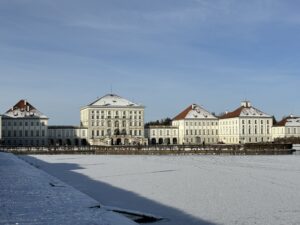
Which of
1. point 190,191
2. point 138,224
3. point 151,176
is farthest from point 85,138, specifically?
point 138,224

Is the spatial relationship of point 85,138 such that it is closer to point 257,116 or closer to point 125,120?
point 125,120

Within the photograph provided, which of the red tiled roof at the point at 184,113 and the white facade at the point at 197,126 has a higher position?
the red tiled roof at the point at 184,113

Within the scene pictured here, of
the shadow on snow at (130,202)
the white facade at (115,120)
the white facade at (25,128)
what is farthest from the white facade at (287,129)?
the shadow on snow at (130,202)

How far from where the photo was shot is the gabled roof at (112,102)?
91438mm

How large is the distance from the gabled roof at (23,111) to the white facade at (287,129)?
140 feet

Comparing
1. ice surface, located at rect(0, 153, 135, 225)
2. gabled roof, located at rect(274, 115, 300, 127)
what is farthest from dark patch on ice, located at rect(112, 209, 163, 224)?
gabled roof, located at rect(274, 115, 300, 127)

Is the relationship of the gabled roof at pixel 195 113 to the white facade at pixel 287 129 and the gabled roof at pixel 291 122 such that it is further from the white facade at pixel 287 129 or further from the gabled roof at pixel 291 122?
the gabled roof at pixel 291 122

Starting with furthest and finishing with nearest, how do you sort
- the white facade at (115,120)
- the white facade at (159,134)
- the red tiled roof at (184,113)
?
the red tiled roof at (184,113) < the white facade at (159,134) < the white facade at (115,120)

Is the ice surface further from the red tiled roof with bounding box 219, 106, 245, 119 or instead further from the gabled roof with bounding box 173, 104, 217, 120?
the gabled roof with bounding box 173, 104, 217, 120

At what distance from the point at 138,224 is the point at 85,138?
264 feet

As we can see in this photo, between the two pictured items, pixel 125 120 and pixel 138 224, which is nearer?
pixel 138 224

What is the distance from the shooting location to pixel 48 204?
12.1m

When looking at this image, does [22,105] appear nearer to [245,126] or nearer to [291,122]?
[245,126]

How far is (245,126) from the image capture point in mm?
92438
